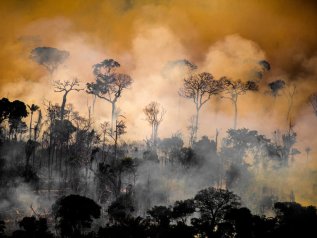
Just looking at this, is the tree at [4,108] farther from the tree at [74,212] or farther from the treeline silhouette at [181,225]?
the tree at [74,212]

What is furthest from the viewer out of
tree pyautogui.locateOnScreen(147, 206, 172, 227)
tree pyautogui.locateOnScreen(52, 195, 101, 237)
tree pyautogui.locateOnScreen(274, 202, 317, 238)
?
tree pyautogui.locateOnScreen(147, 206, 172, 227)

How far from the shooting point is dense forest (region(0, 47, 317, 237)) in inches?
1522

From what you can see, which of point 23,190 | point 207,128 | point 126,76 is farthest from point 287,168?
point 23,190

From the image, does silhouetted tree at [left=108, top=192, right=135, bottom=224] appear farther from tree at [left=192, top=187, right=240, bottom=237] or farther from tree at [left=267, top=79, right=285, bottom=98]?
tree at [left=267, top=79, right=285, bottom=98]

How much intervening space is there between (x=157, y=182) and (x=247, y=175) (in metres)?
17.4

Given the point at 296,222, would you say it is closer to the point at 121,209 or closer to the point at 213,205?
the point at 213,205

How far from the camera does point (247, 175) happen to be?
7181cm

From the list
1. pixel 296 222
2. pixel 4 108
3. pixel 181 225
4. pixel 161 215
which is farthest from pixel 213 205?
pixel 4 108

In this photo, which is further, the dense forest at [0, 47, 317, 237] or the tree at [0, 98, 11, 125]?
the tree at [0, 98, 11, 125]

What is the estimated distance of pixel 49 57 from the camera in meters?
80.8

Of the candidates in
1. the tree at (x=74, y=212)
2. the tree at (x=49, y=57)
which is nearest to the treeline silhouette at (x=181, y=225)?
the tree at (x=74, y=212)

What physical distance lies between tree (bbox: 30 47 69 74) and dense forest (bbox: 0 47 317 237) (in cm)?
21

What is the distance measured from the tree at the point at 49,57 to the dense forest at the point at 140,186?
207mm

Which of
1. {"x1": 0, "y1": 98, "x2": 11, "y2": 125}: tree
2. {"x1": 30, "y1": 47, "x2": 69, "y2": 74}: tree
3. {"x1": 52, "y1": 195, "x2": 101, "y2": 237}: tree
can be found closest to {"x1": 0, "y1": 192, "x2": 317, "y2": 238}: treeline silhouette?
{"x1": 52, "y1": 195, "x2": 101, "y2": 237}: tree
